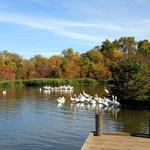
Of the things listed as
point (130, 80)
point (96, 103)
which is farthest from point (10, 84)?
point (130, 80)

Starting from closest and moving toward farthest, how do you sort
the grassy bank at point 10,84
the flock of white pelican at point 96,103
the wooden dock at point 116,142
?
the wooden dock at point 116,142
the flock of white pelican at point 96,103
the grassy bank at point 10,84

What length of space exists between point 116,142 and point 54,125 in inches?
472

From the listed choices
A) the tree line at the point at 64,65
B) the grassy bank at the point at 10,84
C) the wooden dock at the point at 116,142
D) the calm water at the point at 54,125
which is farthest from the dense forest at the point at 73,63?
the wooden dock at the point at 116,142

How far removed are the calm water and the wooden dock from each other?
3.39 metres

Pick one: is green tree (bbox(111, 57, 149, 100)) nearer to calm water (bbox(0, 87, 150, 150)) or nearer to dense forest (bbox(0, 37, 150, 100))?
calm water (bbox(0, 87, 150, 150))

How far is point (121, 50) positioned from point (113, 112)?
3186 inches

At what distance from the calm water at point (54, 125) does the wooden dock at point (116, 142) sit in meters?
3.39

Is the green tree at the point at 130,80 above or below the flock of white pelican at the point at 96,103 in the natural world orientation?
above

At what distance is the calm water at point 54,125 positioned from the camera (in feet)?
71.1

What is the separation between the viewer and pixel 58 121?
29.8 m

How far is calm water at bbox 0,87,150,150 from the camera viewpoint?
71.1 ft

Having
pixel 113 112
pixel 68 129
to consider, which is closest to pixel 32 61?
pixel 113 112

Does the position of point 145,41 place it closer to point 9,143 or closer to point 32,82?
point 32,82

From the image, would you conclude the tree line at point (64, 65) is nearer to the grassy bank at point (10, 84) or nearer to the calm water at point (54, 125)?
the grassy bank at point (10, 84)
